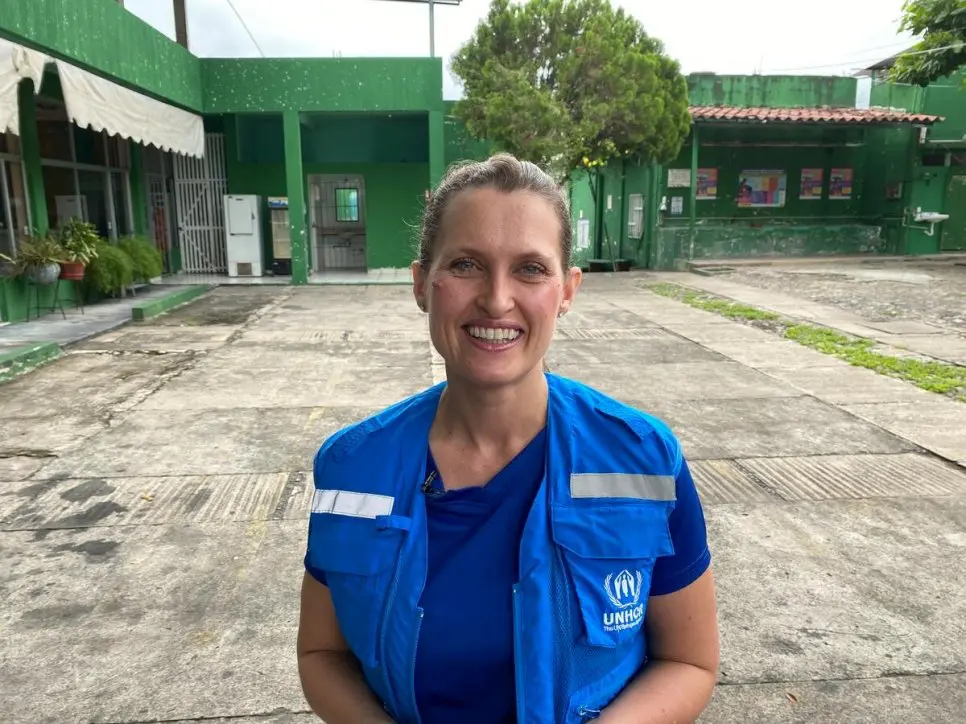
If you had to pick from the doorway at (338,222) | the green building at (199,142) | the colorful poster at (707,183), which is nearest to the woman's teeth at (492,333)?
the green building at (199,142)

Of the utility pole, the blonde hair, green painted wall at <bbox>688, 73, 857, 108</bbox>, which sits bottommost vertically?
the blonde hair

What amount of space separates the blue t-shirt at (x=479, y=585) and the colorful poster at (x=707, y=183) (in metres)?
18.7

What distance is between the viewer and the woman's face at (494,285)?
1.42m

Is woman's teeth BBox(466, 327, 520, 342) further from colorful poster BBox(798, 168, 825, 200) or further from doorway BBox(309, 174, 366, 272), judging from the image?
colorful poster BBox(798, 168, 825, 200)

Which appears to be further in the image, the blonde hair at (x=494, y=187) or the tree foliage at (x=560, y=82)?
the tree foliage at (x=560, y=82)

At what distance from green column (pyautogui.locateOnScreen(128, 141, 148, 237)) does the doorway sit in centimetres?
368

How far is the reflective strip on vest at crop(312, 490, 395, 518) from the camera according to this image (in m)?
1.36

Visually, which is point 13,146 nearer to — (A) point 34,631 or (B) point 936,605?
(A) point 34,631

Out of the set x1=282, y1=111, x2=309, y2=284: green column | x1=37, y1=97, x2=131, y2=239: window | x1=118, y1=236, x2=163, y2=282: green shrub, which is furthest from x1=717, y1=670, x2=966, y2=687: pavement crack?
x1=282, y1=111, x2=309, y2=284: green column

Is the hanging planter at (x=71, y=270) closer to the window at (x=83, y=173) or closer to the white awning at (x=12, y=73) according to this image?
the window at (x=83, y=173)

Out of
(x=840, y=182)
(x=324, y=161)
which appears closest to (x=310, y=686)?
(x=324, y=161)

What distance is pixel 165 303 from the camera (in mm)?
11469

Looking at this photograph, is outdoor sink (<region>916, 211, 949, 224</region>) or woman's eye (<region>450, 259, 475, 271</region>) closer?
woman's eye (<region>450, 259, 475, 271</region>)

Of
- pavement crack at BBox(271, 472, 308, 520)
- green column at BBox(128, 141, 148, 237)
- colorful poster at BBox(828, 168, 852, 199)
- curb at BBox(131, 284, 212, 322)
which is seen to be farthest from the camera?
colorful poster at BBox(828, 168, 852, 199)
